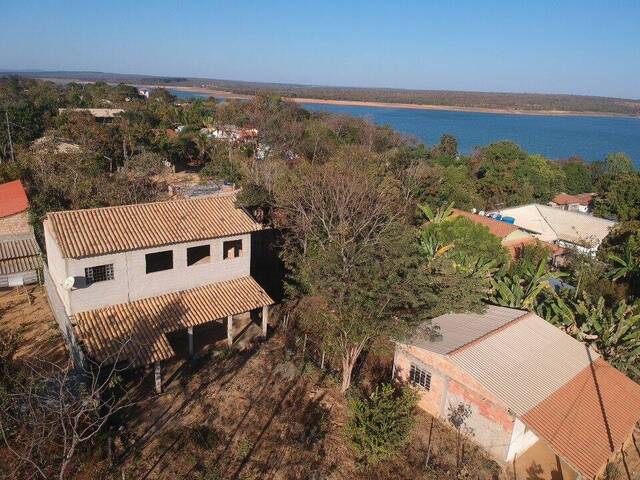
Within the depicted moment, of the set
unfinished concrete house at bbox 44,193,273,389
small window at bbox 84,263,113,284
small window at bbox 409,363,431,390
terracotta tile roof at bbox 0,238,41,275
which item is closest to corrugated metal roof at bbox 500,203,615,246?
small window at bbox 409,363,431,390

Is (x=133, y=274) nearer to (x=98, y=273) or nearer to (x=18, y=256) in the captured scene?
(x=98, y=273)

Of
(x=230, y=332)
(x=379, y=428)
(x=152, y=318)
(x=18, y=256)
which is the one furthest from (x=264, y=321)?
(x=18, y=256)

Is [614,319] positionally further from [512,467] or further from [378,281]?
[378,281]

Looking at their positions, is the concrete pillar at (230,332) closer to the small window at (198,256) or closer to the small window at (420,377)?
the small window at (198,256)

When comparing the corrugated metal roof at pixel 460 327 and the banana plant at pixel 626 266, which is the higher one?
the corrugated metal roof at pixel 460 327

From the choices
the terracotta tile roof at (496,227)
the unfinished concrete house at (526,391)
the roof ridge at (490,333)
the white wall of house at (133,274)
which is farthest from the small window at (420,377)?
the terracotta tile roof at (496,227)

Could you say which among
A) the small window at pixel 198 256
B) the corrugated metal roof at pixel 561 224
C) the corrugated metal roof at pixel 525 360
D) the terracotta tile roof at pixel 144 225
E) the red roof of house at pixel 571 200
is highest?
the terracotta tile roof at pixel 144 225

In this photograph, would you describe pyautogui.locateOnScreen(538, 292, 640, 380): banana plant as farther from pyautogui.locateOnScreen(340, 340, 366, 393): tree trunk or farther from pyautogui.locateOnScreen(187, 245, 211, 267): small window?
pyautogui.locateOnScreen(187, 245, 211, 267): small window
